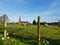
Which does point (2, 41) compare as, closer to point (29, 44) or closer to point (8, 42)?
point (8, 42)

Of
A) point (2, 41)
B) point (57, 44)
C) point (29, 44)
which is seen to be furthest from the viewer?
point (57, 44)

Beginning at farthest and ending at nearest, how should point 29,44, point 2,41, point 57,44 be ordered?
1. point 57,44
2. point 29,44
3. point 2,41

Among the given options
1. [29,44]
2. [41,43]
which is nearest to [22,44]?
[29,44]

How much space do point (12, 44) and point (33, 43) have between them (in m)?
1.20

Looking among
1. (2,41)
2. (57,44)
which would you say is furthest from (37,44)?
(57,44)

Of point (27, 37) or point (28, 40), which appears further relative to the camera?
point (27, 37)

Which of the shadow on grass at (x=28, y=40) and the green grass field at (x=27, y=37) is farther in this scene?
the shadow on grass at (x=28, y=40)

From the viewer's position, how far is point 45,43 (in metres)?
10.6

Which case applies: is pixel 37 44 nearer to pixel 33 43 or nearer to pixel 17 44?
pixel 33 43

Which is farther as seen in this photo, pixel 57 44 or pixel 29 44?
pixel 57 44

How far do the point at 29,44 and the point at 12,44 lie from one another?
1.04 m

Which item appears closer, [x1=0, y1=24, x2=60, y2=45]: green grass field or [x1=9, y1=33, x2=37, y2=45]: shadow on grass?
[x1=0, y1=24, x2=60, y2=45]: green grass field

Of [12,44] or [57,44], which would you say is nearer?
[12,44]

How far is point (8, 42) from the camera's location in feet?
34.9
